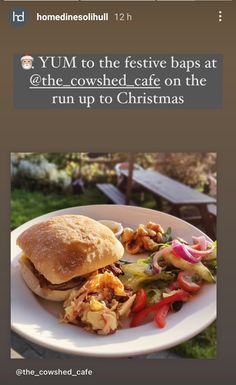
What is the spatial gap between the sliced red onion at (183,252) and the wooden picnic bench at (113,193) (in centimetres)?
24

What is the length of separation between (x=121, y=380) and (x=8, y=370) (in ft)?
1.27

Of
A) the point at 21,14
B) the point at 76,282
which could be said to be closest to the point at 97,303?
the point at 76,282

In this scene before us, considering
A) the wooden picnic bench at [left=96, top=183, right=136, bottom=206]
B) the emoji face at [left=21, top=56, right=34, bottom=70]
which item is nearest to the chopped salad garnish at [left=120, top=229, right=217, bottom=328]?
the wooden picnic bench at [left=96, top=183, right=136, bottom=206]

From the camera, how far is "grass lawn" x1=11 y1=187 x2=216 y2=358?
1794mm

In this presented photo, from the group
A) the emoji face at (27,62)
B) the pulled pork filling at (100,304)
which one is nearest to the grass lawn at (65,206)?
the pulled pork filling at (100,304)

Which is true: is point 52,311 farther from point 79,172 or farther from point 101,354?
point 79,172

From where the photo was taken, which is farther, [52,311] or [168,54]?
[52,311]

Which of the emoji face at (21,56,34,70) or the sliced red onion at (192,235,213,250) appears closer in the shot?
the emoji face at (21,56,34,70)

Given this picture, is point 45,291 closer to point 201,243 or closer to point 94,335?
point 94,335

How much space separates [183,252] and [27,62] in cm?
93

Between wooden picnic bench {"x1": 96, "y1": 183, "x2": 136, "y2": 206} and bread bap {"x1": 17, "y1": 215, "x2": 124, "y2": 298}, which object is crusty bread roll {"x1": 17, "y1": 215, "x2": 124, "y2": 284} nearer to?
bread bap {"x1": 17, "y1": 215, "x2": 124, "y2": 298}

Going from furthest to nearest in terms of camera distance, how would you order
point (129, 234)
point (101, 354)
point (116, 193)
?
1. point (129, 234)
2. point (116, 193)
3. point (101, 354)

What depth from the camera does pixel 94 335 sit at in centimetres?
180

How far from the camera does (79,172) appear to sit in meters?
1.93
